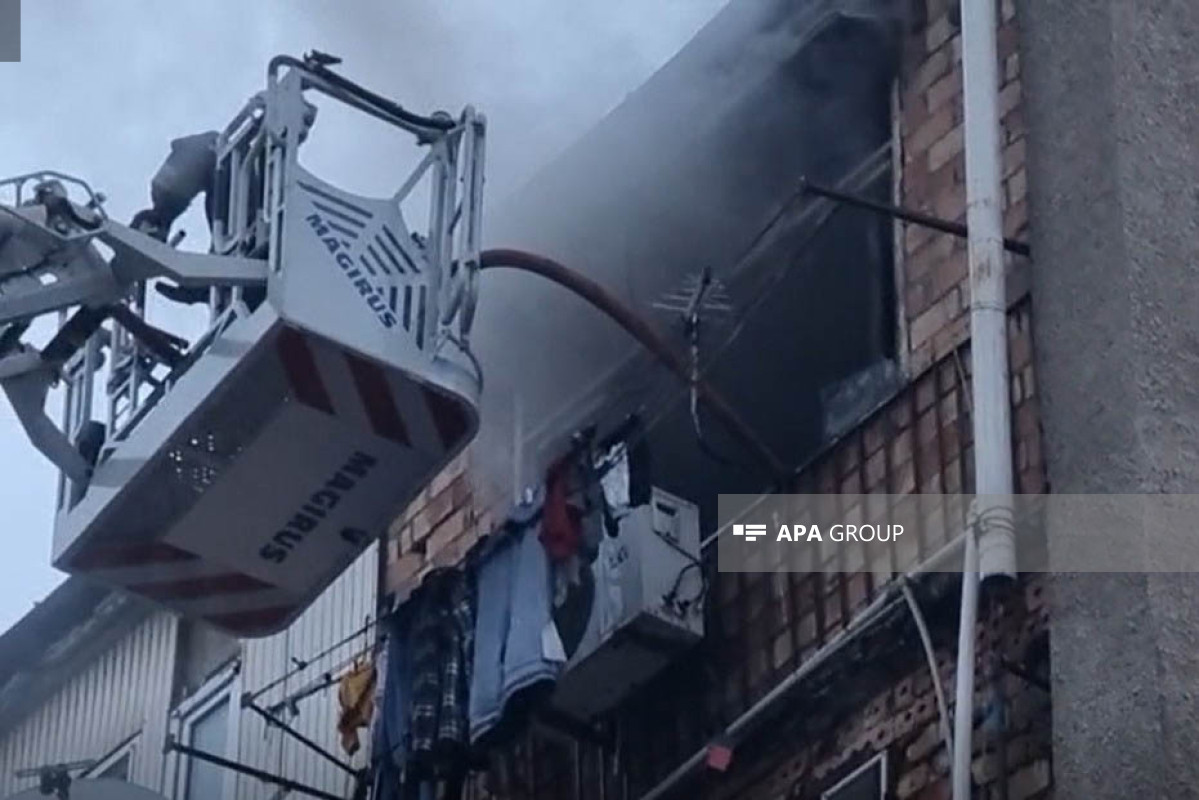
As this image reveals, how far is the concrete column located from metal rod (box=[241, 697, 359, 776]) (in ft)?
12.7

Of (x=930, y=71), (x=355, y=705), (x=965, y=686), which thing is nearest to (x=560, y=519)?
(x=355, y=705)

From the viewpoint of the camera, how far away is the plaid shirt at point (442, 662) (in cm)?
1184

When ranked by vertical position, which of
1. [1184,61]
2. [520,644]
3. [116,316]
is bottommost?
[520,644]

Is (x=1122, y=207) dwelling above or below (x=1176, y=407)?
above

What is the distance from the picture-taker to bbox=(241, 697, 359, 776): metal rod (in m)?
13.0

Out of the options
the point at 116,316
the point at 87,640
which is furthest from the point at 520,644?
the point at 87,640

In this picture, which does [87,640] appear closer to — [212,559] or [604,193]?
[604,193]

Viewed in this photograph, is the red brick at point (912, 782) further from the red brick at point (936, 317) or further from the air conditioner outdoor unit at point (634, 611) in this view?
the red brick at point (936, 317)

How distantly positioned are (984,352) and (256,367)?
228 centimetres

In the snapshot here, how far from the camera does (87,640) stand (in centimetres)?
1606

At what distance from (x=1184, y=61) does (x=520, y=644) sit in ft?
9.83

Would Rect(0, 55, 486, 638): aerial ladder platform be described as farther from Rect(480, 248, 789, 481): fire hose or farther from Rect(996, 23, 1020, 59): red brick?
Rect(996, 23, 1020, 59): red brick

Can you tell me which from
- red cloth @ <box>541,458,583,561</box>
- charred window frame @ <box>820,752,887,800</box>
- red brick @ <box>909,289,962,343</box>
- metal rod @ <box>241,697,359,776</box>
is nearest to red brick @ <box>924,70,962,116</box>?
red brick @ <box>909,289,962,343</box>

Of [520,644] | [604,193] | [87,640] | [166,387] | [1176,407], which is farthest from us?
[87,640]
